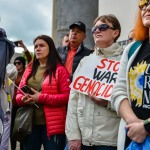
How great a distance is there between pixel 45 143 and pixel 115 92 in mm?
1462

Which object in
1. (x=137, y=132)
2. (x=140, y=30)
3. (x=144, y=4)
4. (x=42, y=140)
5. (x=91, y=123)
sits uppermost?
(x=144, y=4)

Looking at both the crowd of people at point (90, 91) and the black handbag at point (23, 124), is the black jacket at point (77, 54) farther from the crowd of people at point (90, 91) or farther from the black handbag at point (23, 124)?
the black handbag at point (23, 124)

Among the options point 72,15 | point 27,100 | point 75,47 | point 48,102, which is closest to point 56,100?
point 48,102

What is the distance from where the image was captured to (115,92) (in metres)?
2.45

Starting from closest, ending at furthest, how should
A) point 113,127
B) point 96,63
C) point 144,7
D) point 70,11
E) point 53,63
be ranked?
1. point 144,7
2. point 113,127
3. point 96,63
4. point 53,63
5. point 70,11

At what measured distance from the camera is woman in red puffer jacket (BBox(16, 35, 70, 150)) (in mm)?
3629

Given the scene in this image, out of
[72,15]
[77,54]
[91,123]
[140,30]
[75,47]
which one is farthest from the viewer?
[72,15]

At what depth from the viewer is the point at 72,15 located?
A: 21.8 feet

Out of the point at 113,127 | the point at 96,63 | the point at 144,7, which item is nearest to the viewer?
the point at 144,7

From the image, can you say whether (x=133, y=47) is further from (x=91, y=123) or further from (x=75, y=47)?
(x=75, y=47)

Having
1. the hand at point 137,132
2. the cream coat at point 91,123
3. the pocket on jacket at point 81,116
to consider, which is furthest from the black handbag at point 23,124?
the hand at point 137,132

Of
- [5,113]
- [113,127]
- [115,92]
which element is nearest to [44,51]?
[5,113]

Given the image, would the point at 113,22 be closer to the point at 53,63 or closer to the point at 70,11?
the point at 53,63

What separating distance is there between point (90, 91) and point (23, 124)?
0.90 m
